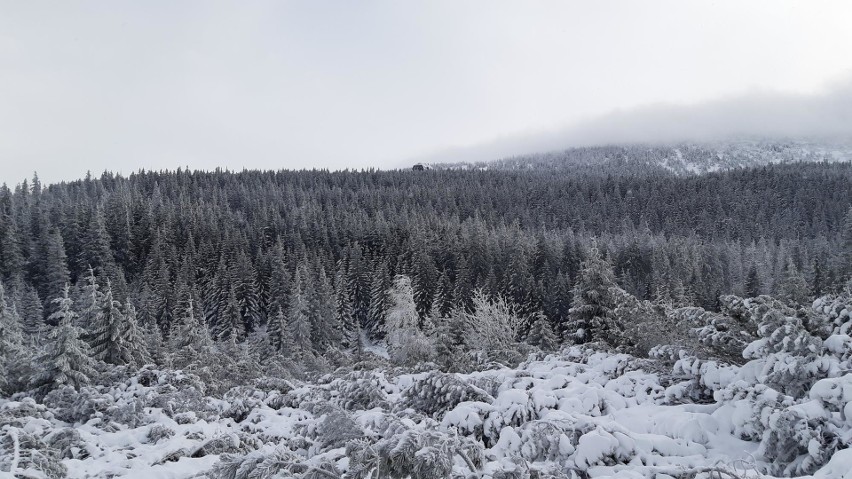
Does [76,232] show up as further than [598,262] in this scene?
Yes

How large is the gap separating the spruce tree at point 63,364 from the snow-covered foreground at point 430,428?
786 millimetres

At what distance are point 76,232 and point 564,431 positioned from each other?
85281 millimetres

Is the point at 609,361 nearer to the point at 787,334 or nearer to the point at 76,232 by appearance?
the point at 787,334

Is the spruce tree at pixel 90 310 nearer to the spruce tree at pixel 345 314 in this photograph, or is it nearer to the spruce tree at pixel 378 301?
the spruce tree at pixel 345 314

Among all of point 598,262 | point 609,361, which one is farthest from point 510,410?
point 598,262

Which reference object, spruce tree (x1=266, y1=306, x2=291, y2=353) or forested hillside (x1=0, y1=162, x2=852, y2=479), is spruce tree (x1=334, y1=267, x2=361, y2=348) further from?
spruce tree (x1=266, y1=306, x2=291, y2=353)

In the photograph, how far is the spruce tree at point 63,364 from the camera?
435 inches

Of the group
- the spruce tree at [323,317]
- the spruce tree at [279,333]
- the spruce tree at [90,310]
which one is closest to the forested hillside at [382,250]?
the spruce tree at [323,317]

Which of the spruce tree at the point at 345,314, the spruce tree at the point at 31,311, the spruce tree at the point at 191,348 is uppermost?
the spruce tree at the point at 191,348

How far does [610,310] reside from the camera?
1791 cm

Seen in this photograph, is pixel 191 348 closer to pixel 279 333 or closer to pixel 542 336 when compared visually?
pixel 542 336

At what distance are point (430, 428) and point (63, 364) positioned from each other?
32.9 feet

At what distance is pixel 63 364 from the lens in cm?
1100

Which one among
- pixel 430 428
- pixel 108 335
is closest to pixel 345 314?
pixel 108 335
